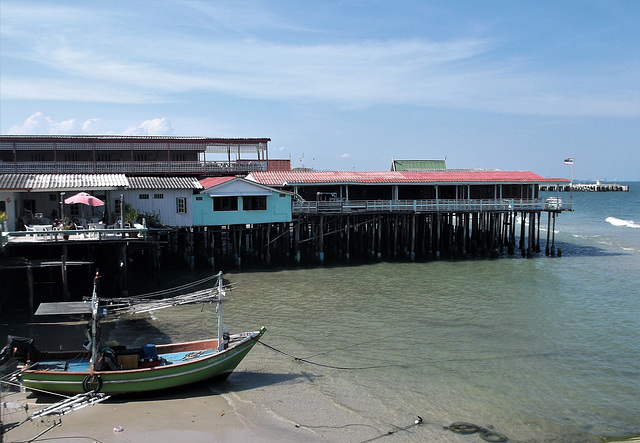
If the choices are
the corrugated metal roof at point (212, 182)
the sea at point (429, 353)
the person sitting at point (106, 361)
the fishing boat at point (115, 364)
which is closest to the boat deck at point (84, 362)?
the fishing boat at point (115, 364)

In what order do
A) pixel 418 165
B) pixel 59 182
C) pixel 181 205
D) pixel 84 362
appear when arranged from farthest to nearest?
pixel 418 165, pixel 181 205, pixel 59 182, pixel 84 362

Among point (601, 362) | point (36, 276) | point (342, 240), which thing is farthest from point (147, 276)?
point (601, 362)

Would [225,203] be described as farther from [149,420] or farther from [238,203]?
[149,420]

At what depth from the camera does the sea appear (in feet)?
44.8

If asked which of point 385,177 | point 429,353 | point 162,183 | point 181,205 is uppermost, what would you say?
point 385,177

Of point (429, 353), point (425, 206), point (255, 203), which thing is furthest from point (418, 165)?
point (429, 353)

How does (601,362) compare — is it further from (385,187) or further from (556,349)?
(385,187)

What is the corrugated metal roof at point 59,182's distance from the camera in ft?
85.3

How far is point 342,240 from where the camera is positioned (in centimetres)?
3872

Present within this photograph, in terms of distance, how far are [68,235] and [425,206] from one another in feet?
72.8

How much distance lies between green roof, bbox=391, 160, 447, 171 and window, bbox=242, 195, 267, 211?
15245 mm

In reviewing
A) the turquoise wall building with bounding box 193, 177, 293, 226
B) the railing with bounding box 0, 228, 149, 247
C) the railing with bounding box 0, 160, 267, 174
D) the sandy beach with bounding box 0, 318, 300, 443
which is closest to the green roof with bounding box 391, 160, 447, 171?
the railing with bounding box 0, 160, 267, 174

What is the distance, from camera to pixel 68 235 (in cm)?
2359

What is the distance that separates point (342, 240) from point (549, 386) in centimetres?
2359
